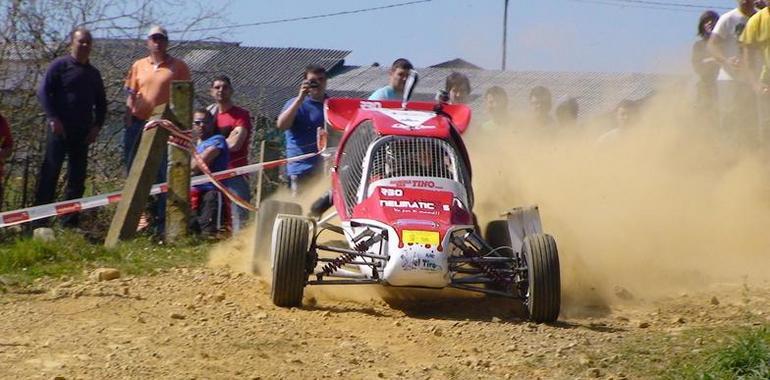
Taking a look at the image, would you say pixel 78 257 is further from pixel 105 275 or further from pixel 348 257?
pixel 348 257

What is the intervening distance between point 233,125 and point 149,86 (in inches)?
39.0

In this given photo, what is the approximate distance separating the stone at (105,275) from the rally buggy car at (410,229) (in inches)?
52.6

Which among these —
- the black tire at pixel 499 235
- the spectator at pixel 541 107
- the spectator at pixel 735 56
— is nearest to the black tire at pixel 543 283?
the black tire at pixel 499 235

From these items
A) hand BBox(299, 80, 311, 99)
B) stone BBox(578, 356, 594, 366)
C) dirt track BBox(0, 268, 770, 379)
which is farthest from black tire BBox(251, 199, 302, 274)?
stone BBox(578, 356, 594, 366)

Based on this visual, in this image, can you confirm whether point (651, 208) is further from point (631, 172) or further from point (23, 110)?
point (23, 110)

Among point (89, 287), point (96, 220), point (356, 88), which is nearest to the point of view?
point (89, 287)

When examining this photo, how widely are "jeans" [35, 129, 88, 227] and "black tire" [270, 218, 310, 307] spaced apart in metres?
4.07

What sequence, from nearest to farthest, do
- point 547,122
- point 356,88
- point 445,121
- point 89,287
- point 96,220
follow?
1. point 89,287
2. point 445,121
3. point 96,220
4. point 547,122
5. point 356,88

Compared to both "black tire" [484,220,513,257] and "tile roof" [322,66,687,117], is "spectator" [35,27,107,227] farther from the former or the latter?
"tile roof" [322,66,687,117]

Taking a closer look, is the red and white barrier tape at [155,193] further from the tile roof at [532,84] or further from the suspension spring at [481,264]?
the tile roof at [532,84]

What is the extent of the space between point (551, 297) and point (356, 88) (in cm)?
2630

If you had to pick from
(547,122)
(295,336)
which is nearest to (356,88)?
(547,122)

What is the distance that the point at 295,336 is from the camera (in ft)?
26.5

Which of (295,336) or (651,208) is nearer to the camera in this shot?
(295,336)
